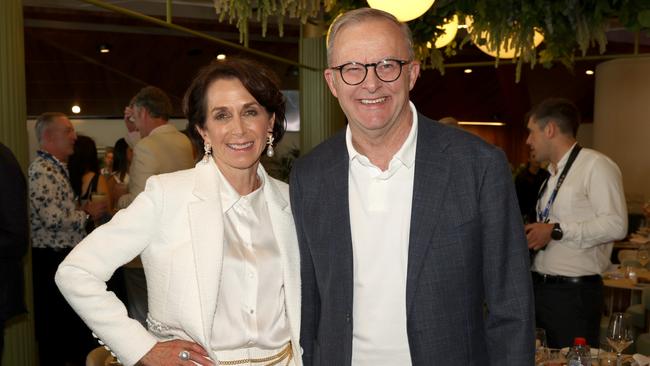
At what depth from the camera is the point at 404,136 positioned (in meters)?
2.13

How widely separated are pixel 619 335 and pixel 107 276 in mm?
2144

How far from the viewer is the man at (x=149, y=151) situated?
193 inches

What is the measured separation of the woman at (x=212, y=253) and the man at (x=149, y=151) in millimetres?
2668

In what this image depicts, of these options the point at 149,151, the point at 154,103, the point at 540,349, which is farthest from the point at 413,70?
the point at 154,103

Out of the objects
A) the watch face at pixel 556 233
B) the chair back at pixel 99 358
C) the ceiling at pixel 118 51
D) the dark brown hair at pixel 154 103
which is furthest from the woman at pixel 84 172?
the watch face at pixel 556 233

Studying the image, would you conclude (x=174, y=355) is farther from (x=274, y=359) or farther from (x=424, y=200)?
(x=424, y=200)

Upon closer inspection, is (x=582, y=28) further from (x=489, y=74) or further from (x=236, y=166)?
(x=489, y=74)

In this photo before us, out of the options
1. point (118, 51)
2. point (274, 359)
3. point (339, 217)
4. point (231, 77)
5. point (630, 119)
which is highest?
point (118, 51)

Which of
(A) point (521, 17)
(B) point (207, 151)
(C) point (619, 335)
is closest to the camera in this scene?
(B) point (207, 151)

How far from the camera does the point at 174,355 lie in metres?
2.07

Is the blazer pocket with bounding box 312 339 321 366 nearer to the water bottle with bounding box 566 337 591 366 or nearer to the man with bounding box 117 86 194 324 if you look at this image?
the water bottle with bounding box 566 337 591 366

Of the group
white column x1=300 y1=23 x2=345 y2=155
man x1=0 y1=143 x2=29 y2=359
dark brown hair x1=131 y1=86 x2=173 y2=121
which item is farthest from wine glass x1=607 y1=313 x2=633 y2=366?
white column x1=300 y1=23 x2=345 y2=155

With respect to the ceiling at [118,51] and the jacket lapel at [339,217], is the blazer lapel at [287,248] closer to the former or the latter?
the jacket lapel at [339,217]

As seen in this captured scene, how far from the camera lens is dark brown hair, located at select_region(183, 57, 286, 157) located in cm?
224
